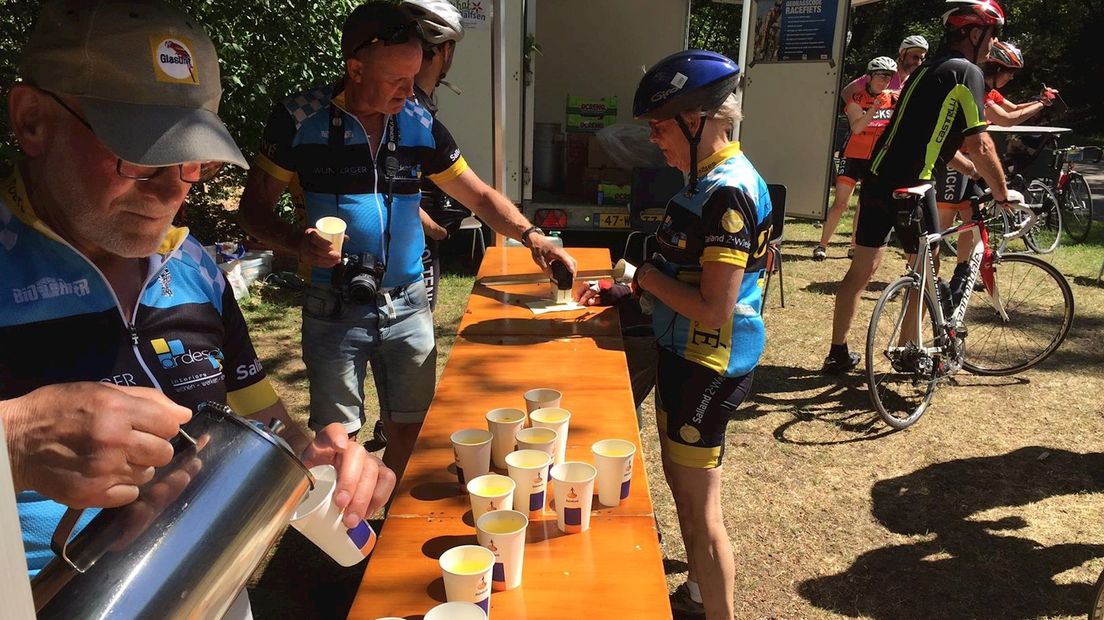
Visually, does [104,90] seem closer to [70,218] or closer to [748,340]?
[70,218]

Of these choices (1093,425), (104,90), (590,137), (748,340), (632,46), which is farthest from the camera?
(632,46)

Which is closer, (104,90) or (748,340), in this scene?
(104,90)

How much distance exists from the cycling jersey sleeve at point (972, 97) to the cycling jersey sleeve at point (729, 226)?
9.33 ft

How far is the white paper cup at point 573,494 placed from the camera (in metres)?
1.68

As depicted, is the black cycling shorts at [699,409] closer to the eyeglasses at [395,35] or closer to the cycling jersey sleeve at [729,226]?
the cycling jersey sleeve at [729,226]

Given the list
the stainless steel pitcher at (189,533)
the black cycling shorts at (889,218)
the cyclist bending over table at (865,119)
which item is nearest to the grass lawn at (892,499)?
the black cycling shorts at (889,218)

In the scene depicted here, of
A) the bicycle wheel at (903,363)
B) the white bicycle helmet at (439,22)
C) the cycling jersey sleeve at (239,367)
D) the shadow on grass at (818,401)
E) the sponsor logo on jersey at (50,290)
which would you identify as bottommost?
the shadow on grass at (818,401)

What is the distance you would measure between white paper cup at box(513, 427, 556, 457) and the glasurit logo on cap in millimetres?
1047

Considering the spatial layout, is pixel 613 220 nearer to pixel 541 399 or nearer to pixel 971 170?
pixel 971 170

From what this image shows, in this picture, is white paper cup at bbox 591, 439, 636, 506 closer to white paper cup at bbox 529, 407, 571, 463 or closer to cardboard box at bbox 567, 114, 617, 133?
white paper cup at bbox 529, 407, 571, 463

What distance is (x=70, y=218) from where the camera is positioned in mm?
1248

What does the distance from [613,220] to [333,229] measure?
5.00 metres

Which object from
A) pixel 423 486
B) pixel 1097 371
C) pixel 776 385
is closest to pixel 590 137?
pixel 776 385

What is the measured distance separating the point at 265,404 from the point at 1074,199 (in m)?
11.4
